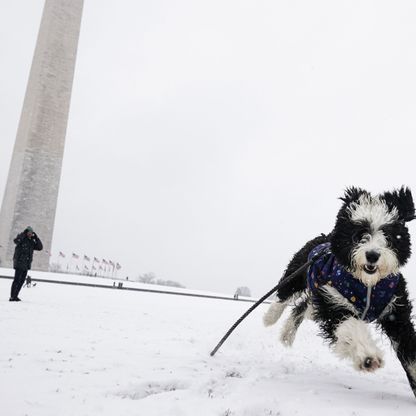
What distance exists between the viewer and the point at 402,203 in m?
3.65

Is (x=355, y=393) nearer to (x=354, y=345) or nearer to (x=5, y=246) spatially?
(x=354, y=345)

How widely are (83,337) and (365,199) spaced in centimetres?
411

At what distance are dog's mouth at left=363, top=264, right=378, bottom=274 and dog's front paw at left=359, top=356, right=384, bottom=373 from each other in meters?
0.64

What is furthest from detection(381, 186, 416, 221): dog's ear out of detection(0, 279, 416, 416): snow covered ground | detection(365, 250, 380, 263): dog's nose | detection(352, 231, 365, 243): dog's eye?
detection(0, 279, 416, 416): snow covered ground

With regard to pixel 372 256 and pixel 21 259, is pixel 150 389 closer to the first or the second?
pixel 372 256

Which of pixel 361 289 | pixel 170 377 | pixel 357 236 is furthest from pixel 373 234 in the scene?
pixel 170 377

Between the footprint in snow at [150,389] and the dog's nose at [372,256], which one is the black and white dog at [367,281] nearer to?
the dog's nose at [372,256]

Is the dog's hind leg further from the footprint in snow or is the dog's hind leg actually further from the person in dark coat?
the person in dark coat

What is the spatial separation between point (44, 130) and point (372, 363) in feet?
112

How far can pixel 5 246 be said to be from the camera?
32.1m

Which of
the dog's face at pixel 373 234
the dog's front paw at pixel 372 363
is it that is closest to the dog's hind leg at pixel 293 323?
the dog's face at pixel 373 234

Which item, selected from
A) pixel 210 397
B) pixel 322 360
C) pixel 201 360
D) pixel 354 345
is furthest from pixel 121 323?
pixel 354 345

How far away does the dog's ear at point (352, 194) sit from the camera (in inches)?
150

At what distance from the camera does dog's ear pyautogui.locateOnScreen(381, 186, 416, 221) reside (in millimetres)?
3633
